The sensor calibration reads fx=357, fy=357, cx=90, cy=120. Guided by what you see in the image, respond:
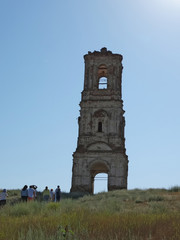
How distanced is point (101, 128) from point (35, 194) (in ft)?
52.9

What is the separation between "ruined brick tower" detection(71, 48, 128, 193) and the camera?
34.6 metres

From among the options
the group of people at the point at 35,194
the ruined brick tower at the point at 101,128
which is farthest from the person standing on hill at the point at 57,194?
the ruined brick tower at the point at 101,128

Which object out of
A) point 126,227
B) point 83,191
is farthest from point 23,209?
point 83,191

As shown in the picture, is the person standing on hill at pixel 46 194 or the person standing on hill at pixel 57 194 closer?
the person standing on hill at pixel 46 194

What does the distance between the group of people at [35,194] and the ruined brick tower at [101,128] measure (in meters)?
10.4

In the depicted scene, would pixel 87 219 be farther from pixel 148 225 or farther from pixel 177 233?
pixel 177 233

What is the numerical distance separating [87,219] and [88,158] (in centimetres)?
2610

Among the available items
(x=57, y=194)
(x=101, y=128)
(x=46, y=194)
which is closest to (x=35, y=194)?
(x=46, y=194)

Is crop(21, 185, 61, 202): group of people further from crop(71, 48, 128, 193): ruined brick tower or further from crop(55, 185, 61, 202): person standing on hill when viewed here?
Result: crop(71, 48, 128, 193): ruined brick tower

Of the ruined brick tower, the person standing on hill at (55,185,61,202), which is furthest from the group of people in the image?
the ruined brick tower

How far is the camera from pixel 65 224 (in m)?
8.36

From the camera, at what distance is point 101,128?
1436 inches

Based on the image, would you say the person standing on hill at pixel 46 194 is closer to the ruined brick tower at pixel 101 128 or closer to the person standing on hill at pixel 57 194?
the person standing on hill at pixel 57 194

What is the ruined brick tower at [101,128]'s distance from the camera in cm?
3456
